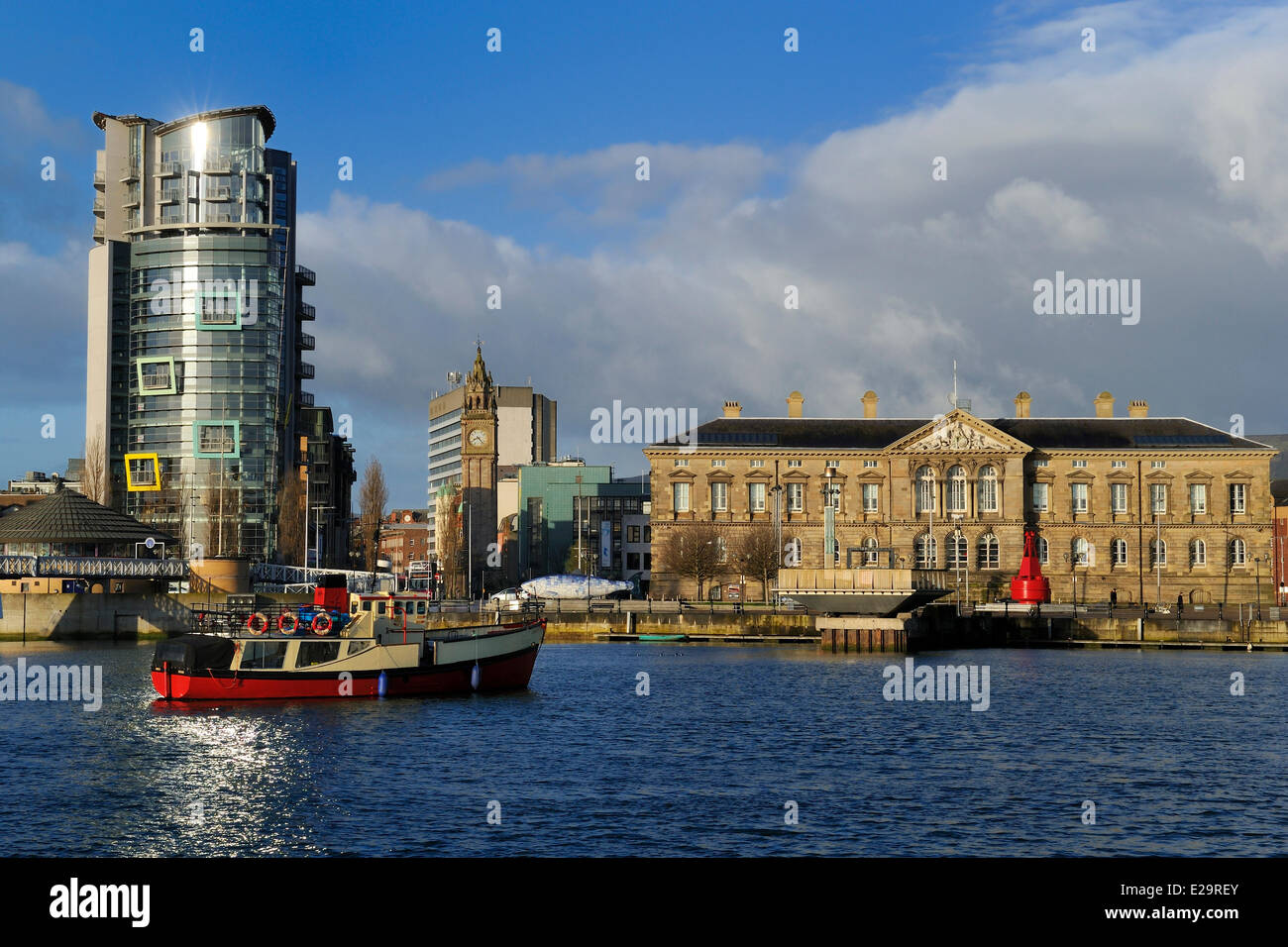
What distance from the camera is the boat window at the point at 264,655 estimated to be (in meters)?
59.2

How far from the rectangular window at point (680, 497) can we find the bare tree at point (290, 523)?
160ft

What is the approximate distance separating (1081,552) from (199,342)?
4126 inches

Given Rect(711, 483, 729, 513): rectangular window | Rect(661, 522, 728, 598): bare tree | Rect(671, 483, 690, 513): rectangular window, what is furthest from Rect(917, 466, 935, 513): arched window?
Rect(671, 483, 690, 513): rectangular window

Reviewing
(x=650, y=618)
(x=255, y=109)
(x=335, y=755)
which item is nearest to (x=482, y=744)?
(x=335, y=755)

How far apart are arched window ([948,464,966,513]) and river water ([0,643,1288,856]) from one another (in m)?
73.2

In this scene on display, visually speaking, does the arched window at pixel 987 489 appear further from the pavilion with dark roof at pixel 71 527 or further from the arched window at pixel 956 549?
the pavilion with dark roof at pixel 71 527

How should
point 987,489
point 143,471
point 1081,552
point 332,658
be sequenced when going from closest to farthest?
point 332,658 → point 987,489 → point 1081,552 → point 143,471

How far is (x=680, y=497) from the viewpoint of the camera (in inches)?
5694

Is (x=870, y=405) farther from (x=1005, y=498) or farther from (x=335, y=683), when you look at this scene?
(x=335, y=683)

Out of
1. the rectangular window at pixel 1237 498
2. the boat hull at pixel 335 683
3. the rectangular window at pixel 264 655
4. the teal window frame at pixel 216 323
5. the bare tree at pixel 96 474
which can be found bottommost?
the boat hull at pixel 335 683

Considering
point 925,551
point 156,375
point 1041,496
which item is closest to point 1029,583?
point 925,551

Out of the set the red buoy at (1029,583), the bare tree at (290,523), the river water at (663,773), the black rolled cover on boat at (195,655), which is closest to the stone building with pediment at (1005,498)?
the red buoy at (1029,583)

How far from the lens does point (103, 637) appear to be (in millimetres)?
105250

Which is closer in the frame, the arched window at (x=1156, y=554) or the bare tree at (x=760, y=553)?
the bare tree at (x=760, y=553)
